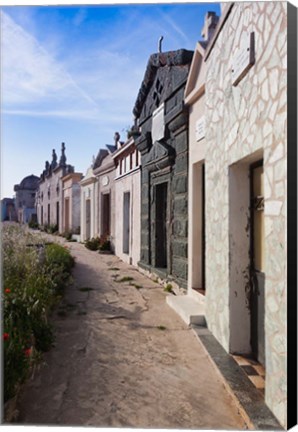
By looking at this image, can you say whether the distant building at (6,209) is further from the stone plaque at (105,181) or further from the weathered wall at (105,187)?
the stone plaque at (105,181)

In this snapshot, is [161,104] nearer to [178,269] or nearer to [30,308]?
[178,269]

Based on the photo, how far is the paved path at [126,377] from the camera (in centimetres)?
245

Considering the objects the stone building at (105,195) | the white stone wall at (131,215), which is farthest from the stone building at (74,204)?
the white stone wall at (131,215)

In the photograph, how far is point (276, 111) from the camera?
7.47ft

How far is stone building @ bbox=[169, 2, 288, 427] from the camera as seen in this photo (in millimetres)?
2225

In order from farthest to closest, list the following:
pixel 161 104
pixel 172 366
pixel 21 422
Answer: pixel 161 104
pixel 172 366
pixel 21 422

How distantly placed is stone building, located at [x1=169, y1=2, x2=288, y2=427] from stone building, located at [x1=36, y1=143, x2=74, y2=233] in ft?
41.7

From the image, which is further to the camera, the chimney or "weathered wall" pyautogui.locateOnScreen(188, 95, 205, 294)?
"weathered wall" pyautogui.locateOnScreen(188, 95, 205, 294)

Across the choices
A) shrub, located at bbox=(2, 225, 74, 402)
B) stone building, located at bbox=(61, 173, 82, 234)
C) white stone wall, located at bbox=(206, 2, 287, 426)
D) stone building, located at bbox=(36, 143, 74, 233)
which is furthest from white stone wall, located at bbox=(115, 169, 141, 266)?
stone building, located at bbox=(36, 143, 74, 233)

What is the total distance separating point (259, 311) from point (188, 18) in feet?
8.48

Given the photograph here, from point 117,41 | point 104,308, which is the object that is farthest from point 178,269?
point 117,41

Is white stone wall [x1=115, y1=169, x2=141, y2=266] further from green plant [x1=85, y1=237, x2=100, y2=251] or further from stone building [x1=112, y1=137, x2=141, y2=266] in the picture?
green plant [x1=85, y1=237, x2=100, y2=251]

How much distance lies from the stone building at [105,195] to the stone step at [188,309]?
612 centimetres

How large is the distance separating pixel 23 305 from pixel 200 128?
9.78ft
